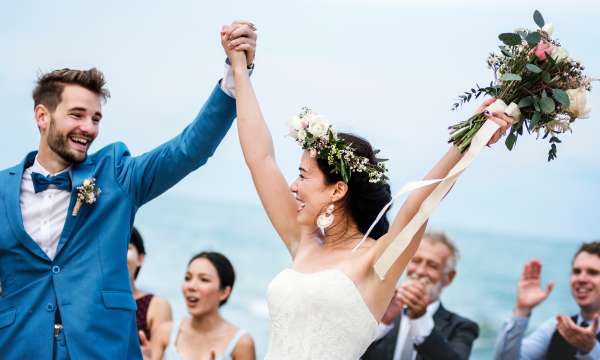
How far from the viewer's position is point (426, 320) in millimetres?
5590

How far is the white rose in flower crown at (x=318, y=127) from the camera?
4.01m

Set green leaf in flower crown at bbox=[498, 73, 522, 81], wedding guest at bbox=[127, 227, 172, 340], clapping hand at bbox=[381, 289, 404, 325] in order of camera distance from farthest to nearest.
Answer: wedding guest at bbox=[127, 227, 172, 340] < clapping hand at bbox=[381, 289, 404, 325] < green leaf in flower crown at bbox=[498, 73, 522, 81]

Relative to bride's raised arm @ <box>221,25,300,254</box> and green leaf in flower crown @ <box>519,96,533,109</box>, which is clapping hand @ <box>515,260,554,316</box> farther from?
green leaf in flower crown @ <box>519,96,533,109</box>

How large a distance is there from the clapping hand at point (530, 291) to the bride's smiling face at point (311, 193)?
2.14 metres

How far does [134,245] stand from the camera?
255 inches

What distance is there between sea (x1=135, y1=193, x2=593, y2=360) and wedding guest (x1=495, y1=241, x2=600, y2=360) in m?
10.6

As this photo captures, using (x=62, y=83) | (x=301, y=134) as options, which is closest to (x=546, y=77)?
(x=301, y=134)

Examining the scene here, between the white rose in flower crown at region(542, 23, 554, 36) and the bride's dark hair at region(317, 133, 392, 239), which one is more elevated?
the white rose in flower crown at region(542, 23, 554, 36)

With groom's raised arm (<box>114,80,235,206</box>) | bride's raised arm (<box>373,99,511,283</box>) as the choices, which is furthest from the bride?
groom's raised arm (<box>114,80,235,206</box>)

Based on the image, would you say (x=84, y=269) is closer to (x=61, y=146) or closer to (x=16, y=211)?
(x=16, y=211)

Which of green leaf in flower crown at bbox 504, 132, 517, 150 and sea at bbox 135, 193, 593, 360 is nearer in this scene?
green leaf in flower crown at bbox 504, 132, 517, 150

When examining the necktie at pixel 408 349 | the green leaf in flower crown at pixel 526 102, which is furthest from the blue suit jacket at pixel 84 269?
the necktie at pixel 408 349

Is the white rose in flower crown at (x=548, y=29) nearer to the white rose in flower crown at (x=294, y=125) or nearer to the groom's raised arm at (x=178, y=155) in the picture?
the white rose in flower crown at (x=294, y=125)

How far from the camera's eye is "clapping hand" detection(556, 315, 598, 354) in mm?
5477
